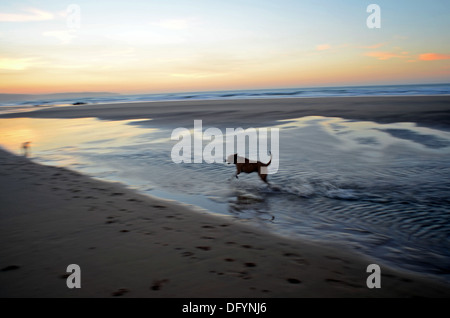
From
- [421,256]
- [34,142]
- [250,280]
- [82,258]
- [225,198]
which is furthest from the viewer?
[34,142]

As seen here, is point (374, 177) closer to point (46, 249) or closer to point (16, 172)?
point (46, 249)

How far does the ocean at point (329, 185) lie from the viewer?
3.93 meters

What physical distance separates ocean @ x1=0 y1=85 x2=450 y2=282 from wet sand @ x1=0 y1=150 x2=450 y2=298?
0.50 m

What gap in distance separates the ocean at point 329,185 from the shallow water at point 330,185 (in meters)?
0.02

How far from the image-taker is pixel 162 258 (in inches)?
125

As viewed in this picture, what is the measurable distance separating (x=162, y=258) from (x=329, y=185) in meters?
4.25

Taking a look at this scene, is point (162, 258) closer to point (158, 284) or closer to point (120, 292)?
point (158, 284)

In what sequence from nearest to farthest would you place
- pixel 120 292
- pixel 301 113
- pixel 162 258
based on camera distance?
pixel 120 292, pixel 162 258, pixel 301 113

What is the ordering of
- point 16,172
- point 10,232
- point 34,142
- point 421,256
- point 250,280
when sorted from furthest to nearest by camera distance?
point 34,142
point 16,172
point 10,232
point 421,256
point 250,280

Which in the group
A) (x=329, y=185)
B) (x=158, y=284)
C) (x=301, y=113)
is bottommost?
(x=158, y=284)

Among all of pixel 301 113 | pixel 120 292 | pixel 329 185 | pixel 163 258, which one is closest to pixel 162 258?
pixel 163 258

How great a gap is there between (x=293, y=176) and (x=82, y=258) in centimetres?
503
